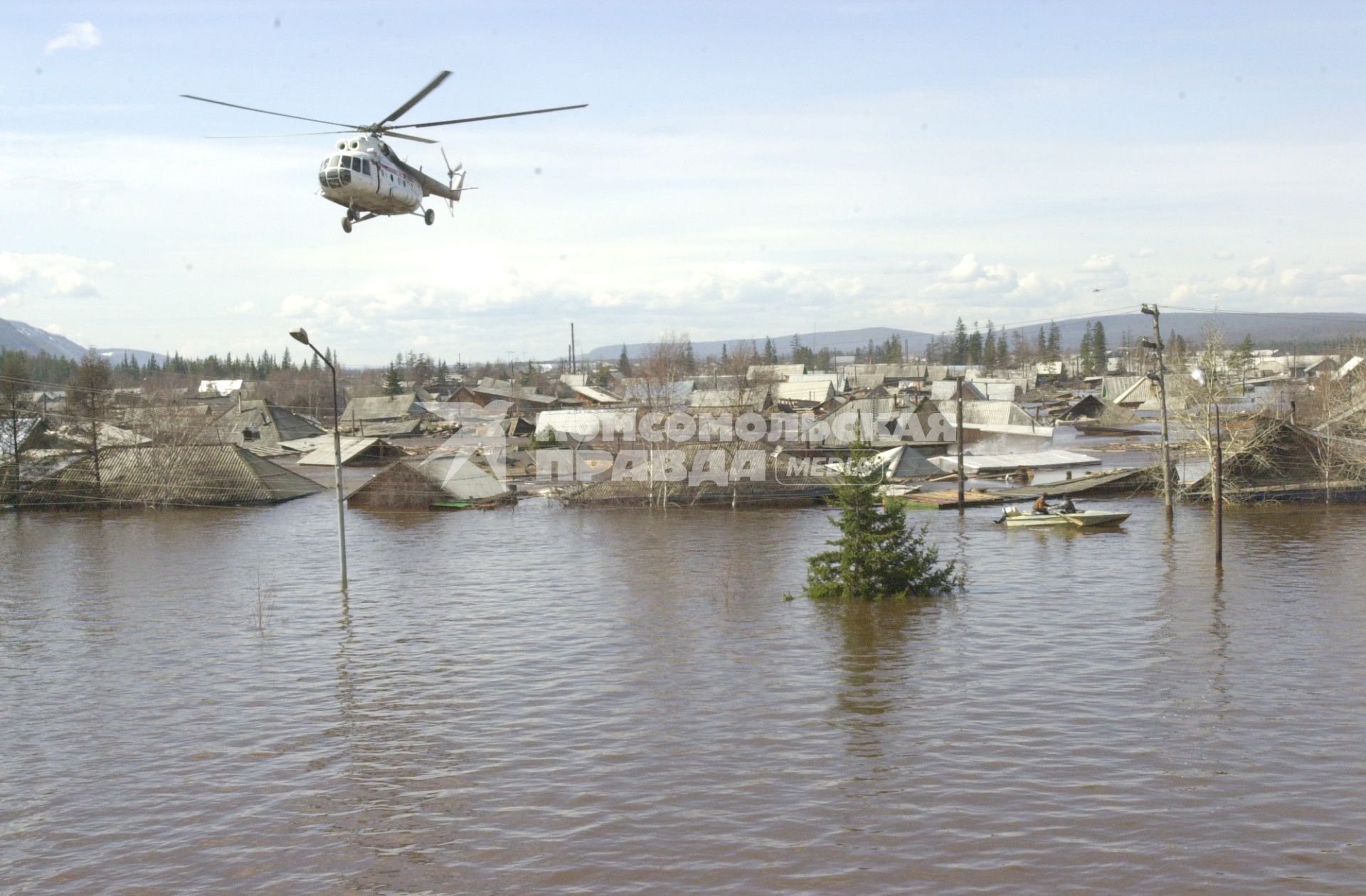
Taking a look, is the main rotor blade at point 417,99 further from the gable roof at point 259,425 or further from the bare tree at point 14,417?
the gable roof at point 259,425

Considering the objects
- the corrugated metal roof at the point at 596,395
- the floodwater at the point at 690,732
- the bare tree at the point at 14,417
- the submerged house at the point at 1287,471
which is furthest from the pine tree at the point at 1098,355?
the floodwater at the point at 690,732

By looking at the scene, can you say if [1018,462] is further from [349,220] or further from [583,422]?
[349,220]

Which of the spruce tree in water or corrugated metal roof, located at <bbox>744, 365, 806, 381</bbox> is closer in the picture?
the spruce tree in water

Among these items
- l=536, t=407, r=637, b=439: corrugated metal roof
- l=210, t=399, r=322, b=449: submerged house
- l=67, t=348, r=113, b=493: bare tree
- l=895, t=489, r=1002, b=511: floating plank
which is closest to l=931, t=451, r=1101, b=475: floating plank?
l=895, t=489, r=1002, b=511: floating plank

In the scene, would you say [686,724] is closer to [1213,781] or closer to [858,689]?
[858,689]

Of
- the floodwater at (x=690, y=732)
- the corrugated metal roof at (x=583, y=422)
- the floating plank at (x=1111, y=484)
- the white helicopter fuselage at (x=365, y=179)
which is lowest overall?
the floodwater at (x=690, y=732)

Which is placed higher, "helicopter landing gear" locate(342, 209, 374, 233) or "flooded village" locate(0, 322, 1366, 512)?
"helicopter landing gear" locate(342, 209, 374, 233)

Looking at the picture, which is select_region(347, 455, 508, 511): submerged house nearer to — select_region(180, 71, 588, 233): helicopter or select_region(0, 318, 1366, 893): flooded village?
select_region(0, 318, 1366, 893): flooded village
